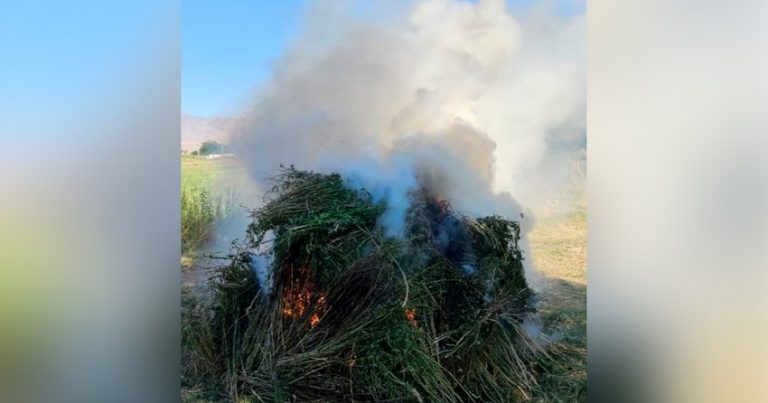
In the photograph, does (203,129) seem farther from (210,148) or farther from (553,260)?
(553,260)

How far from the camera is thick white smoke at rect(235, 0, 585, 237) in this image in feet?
7.80

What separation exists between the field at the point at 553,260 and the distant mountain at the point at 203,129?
9 centimetres

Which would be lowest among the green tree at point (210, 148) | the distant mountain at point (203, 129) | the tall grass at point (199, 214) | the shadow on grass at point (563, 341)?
the shadow on grass at point (563, 341)

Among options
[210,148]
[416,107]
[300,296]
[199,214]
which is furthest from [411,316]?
[210,148]

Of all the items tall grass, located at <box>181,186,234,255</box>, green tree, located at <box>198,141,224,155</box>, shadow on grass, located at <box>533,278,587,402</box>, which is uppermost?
green tree, located at <box>198,141,224,155</box>

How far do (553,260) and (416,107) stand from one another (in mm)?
1116

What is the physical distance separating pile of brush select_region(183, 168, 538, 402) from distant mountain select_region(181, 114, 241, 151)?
0.46 meters

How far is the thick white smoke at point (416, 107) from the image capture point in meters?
2.38

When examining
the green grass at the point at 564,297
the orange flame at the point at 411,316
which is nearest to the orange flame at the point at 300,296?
the orange flame at the point at 411,316

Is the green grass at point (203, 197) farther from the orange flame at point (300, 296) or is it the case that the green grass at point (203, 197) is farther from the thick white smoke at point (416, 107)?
the orange flame at point (300, 296)

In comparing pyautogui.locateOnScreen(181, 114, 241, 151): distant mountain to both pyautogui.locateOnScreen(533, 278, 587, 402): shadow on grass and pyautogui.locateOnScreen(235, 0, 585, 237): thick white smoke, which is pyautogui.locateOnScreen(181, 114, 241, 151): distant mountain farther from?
pyautogui.locateOnScreen(533, 278, 587, 402): shadow on grass

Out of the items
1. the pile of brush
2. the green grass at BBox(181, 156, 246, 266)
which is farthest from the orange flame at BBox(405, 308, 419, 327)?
the green grass at BBox(181, 156, 246, 266)
